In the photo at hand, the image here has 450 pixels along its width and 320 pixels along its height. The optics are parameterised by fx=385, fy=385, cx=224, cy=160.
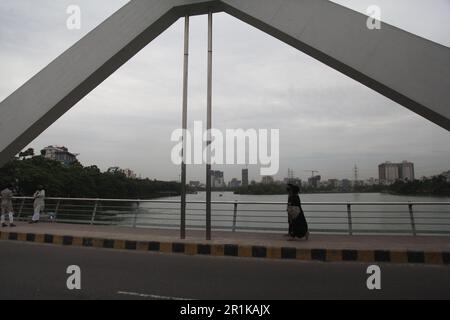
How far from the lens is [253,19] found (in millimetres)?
9414

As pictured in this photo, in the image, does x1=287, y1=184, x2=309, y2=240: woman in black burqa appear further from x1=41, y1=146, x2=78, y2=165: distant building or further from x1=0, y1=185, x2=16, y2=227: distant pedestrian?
x1=41, y1=146, x2=78, y2=165: distant building

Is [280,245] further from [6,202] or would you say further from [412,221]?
[6,202]

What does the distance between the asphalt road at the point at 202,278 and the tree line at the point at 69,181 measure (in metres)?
19.4

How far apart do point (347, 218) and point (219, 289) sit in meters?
5.66

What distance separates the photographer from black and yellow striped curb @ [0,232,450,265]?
6.87 metres

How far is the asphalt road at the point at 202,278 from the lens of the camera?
15.7 feet

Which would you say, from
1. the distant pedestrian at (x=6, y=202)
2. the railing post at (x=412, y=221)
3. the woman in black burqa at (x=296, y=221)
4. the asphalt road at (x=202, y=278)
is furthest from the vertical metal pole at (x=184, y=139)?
the distant pedestrian at (x=6, y=202)

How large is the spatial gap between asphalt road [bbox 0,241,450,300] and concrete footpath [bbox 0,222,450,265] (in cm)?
26

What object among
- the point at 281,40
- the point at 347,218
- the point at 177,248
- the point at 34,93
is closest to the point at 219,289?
the point at 177,248

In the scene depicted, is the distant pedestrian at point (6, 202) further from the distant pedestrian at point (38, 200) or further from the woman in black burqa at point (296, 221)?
the woman in black burqa at point (296, 221)

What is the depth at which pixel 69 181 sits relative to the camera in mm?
37656

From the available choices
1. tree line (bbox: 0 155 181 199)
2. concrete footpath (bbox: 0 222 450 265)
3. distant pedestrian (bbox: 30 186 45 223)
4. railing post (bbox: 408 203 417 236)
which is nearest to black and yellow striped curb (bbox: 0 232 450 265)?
concrete footpath (bbox: 0 222 450 265)

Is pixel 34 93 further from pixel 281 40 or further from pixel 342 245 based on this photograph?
pixel 342 245

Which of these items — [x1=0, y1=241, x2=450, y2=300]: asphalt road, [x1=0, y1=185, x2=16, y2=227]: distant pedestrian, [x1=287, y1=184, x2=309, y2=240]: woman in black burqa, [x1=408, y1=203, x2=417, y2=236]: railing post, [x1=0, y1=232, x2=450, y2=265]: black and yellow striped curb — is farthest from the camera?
[x1=0, y1=185, x2=16, y2=227]: distant pedestrian
